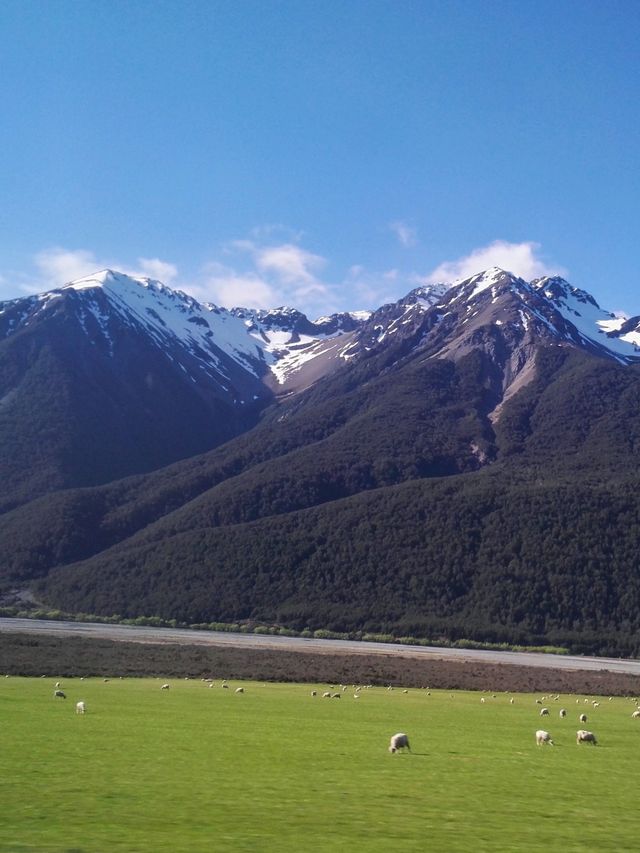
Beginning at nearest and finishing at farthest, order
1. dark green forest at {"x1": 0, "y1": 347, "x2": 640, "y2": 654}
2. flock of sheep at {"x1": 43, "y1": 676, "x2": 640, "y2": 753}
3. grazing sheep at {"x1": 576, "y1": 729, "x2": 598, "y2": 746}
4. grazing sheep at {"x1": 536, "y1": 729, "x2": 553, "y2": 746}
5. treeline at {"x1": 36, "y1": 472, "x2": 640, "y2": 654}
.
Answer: flock of sheep at {"x1": 43, "y1": 676, "x2": 640, "y2": 753}, grazing sheep at {"x1": 536, "y1": 729, "x2": 553, "y2": 746}, grazing sheep at {"x1": 576, "y1": 729, "x2": 598, "y2": 746}, treeline at {"x1": 36, "y1": 472, "x2": 640, "y2": 654}, dark green forest at {"x1": 0, "y1": 347, "x2": 640, "y2": 654}

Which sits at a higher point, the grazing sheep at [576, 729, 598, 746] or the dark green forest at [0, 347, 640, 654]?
the dark green forest at [0, 347, 640, 654]

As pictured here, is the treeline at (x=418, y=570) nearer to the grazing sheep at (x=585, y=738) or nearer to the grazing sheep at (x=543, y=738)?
the grazing sheep at (x=585, y=738)

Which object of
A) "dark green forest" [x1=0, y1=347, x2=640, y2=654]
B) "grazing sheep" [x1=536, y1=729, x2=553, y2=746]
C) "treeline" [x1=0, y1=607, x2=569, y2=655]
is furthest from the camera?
"dark green forest" [x1=0, y1=347, x2=640, y2=654]

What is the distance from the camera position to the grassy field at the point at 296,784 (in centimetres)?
1265

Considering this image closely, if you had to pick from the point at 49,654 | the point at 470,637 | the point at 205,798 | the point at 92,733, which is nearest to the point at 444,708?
the point at 92,733

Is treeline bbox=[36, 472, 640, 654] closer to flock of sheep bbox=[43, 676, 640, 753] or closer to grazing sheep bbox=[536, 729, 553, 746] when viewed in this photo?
flock of sheep bbox=[43, 676, 640, 753]

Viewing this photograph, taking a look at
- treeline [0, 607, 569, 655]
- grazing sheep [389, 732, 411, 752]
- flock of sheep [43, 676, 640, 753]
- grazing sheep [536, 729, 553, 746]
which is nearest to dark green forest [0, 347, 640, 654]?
treeline [0, 607, 569, 655]

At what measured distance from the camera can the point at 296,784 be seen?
1739cm

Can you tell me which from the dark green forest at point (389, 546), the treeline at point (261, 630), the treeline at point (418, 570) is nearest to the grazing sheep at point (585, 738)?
the treeline at point (261, 630)

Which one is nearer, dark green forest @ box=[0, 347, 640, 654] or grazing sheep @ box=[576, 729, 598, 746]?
grazing sheep @ box=[576, 729, 598, 746]

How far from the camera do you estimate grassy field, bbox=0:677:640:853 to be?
1265 cm

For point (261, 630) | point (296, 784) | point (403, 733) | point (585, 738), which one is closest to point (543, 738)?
point (585, 738)

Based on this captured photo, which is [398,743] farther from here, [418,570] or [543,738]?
[418,570]

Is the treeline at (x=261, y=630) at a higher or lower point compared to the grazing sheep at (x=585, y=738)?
lower
